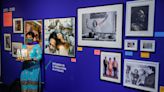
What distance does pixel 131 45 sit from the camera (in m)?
2.36

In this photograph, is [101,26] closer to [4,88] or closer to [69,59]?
[69,59]

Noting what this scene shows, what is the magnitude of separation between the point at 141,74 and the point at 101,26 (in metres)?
0.75

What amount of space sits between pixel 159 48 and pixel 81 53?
1105mm

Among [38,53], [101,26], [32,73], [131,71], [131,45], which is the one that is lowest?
[32,73]

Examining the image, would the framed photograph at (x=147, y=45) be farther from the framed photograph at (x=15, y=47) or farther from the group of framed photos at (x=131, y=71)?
the framed photograph at (x=15, y=47)

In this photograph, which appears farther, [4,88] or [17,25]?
[4,88]

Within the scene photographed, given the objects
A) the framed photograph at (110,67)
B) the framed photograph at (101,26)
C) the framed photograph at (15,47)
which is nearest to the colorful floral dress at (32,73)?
the framed photograph at (15,47)

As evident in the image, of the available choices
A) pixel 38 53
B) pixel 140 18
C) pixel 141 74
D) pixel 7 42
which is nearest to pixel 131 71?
pixel 141 74

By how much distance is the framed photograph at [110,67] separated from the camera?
8.21 feet

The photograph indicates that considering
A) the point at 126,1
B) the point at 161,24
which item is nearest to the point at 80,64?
the point at 126,1

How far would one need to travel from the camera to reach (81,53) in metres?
2.93

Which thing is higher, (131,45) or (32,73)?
(131,45)

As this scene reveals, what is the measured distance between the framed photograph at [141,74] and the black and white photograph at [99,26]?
1.24ft

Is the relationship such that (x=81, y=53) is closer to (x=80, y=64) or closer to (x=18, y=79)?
(x=80, y=64)
